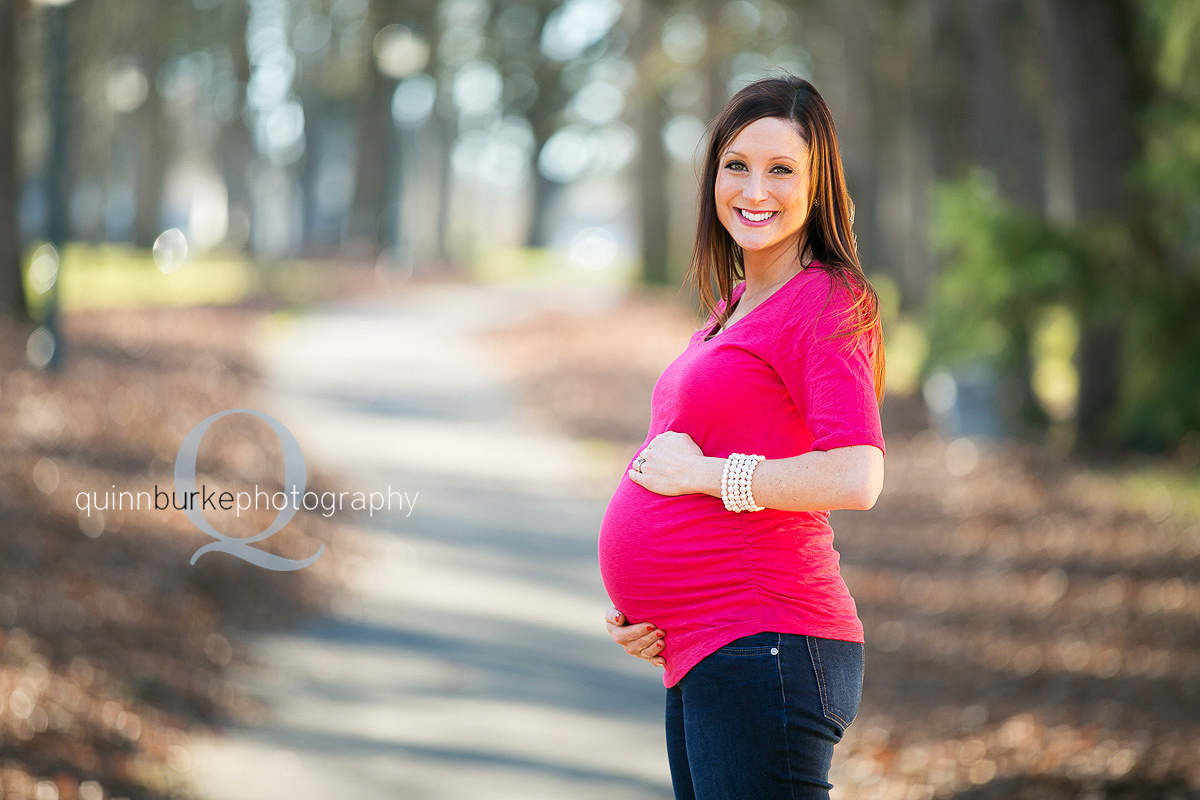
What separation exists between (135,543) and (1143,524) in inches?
297

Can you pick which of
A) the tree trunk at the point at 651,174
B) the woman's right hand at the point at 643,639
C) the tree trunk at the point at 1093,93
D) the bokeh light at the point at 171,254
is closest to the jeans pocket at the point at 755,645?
the woman's right hand at the point at 643,639

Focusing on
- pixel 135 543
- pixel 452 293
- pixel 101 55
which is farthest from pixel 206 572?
pixel 101 55

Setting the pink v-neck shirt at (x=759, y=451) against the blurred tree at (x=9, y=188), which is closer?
the pink v-neck shirt at (x=759, y=451)

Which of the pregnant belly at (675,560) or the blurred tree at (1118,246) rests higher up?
the blurred tree at (1118,246)

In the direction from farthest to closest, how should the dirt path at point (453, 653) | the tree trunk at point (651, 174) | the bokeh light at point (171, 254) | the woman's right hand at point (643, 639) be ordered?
the bokeh light at point (171, 254) < the tree trunk at point (651, 174) < the dirt path at point (453, 653) < the woman's right hand at point (643, 639)

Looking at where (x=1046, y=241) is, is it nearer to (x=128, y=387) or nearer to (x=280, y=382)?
(x=128, y=387)

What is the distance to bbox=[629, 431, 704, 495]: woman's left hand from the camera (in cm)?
218

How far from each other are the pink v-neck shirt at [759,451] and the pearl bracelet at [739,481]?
6 centimetres

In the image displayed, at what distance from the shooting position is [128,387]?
11289 millimetres

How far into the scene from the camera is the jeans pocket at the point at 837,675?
217 centimetres

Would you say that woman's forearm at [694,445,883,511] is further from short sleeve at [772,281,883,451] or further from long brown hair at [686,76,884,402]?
long brown hair at [686,76,884,402]

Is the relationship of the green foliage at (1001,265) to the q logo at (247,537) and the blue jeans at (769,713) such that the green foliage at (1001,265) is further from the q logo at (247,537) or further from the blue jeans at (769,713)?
the blue jeans at (769,713)

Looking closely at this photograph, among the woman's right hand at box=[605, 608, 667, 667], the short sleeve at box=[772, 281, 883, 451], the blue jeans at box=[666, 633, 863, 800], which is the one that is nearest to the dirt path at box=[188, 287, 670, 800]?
the woman's right hand at box=[605, 608, 667, 667]

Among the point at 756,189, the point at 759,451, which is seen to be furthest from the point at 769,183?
the point at 759,451
